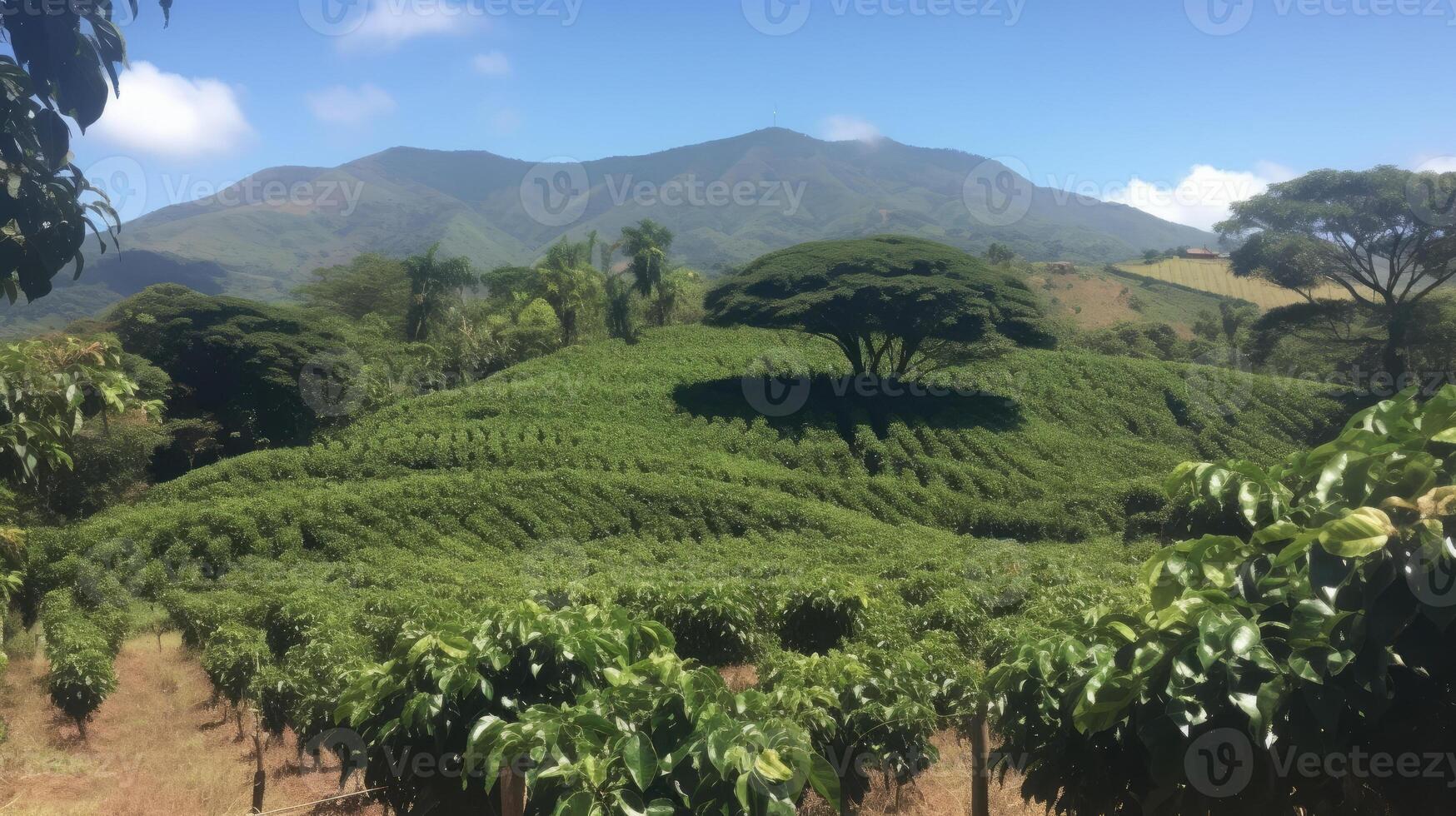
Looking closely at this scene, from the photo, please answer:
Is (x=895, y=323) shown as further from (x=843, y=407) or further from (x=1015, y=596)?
(x=1015, y=596)

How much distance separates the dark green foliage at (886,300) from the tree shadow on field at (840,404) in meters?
1.11

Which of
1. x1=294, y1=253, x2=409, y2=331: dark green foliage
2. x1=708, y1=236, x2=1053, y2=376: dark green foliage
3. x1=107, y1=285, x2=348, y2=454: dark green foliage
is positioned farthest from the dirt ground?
x1=294, y1=253, x2=409, y2=331: dark green foliage

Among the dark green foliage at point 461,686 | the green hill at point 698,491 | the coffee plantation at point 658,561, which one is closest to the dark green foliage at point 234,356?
the green hill at point 698,491

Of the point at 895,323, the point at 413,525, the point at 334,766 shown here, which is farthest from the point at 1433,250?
the point at 334,766

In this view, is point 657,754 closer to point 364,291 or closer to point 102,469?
point 102,469

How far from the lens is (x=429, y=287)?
131ft

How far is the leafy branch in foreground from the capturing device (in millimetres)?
1926

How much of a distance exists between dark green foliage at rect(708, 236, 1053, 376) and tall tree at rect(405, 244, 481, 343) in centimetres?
1871

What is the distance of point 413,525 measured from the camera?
54.8ft

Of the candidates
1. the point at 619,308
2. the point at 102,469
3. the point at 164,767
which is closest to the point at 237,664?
the point at 164,767

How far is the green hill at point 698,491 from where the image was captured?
12508 millimetres

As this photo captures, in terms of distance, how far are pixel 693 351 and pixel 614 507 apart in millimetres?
12923

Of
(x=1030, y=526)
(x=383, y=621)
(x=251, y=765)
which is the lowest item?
(x=1030, y=526)

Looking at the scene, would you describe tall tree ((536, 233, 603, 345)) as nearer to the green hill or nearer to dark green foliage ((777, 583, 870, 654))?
the green hill
